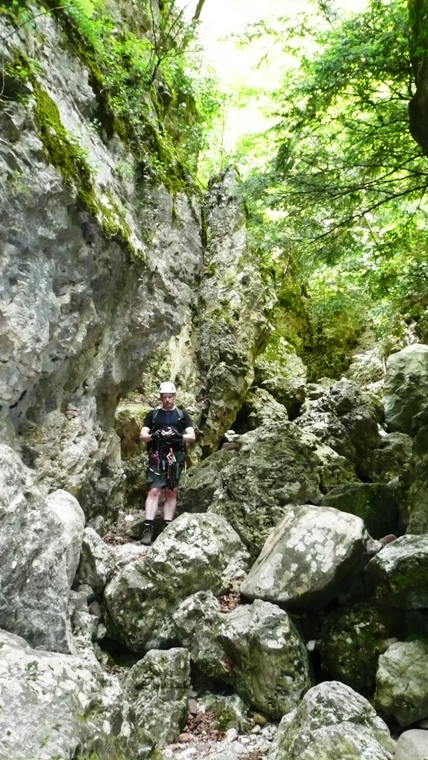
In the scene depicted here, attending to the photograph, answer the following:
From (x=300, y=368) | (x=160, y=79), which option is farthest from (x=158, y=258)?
(x=300, y=368)

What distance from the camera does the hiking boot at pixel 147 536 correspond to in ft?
23.3

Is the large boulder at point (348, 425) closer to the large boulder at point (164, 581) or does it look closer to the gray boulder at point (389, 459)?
the gray boulder at point (389, 459)

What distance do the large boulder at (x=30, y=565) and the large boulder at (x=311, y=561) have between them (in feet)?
7.24

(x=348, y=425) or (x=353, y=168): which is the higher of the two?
(x=353, y=168)

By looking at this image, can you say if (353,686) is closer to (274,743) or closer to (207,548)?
(274,743)

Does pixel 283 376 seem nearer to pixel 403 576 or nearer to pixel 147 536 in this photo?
pixel 147 536

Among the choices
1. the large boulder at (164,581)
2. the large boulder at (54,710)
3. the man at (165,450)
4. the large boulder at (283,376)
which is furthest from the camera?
the large boulder at (283,376)

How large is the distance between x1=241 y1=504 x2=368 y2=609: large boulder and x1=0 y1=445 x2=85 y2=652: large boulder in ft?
7.24

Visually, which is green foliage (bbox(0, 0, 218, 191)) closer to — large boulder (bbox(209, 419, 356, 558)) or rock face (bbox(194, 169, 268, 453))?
rock face (bbox(194, 169, 268, 453))

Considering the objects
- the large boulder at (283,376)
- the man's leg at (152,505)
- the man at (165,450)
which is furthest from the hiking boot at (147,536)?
the large boulder at (283,376)

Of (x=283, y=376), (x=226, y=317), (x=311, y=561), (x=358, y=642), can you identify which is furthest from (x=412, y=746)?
(x=283, y=376)

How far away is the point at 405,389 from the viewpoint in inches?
496

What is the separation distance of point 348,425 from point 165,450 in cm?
478

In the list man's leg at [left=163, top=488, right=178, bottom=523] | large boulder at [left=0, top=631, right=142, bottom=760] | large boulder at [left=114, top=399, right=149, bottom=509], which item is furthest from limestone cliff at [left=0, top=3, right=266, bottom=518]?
large boulder at [left=0, top=631, right=142, bottom=760]
